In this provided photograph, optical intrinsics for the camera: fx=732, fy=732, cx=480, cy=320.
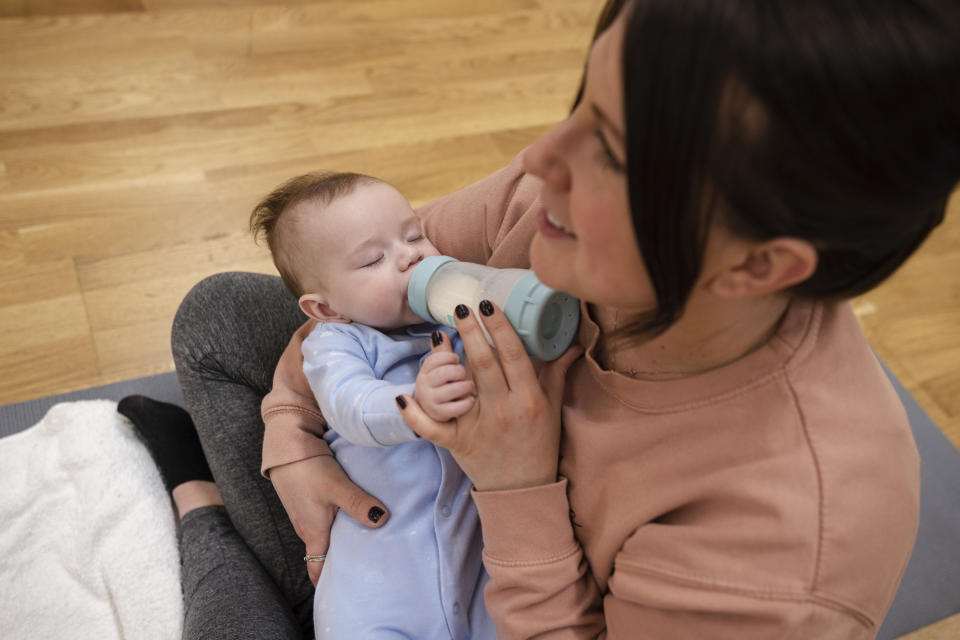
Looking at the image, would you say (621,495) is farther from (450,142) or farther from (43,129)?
(43,129)

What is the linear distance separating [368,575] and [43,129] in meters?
1.85

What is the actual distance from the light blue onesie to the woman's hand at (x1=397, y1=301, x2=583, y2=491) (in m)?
0.10

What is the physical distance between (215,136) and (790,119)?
2.01m

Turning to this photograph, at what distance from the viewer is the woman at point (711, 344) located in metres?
0.48

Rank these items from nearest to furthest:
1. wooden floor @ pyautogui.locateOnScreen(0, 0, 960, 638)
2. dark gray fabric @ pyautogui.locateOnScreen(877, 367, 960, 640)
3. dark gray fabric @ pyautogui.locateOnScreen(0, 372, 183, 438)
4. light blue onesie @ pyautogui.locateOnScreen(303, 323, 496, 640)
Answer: light blue onesie @ pyautogui.locateOnScreen(303, 323, 496, 640) < dark gray fabric @ pyautogui.locateOnScreen(877, 367, 960, 640) < dark gray fabric @ pyautogui.locateOnScreen(0, 372, 183, 438) < wooden floor @ pyautogui.locateOnScreen(0, 0, 960, 638)

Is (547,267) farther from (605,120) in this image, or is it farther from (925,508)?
(925,508)

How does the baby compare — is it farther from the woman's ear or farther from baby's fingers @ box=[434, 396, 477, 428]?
the woman's ear

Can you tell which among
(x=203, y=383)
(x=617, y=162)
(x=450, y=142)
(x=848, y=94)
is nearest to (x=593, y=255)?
(x=617, y=162)

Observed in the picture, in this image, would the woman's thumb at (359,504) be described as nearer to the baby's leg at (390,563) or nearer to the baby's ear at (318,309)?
the baby's leg at (390,563)

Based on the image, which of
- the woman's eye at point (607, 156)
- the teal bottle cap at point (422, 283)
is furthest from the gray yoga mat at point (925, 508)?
the woman's eye at point (607, 156)

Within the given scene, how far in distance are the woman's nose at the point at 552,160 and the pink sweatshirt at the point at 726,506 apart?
0.77 feet

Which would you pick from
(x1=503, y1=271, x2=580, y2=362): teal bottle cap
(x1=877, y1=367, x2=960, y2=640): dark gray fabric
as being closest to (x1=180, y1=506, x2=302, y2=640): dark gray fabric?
(x1=503, y1=271, x2=580, y2=362): teal bottle cap

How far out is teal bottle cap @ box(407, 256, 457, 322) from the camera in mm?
974

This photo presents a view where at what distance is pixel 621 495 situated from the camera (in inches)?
30.0
